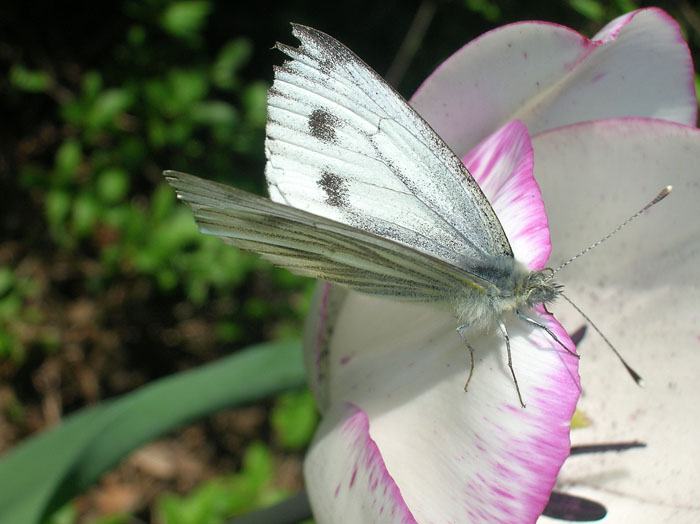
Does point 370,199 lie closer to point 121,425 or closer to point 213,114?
point 121,425

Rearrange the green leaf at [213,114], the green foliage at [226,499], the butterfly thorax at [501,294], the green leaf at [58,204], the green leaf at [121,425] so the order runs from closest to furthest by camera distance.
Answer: the butterfly thorax at [501,294]
the green leaf at [121,425]
the green foliage at [226,499]
the green leaf at [58,204]
the green leaf at [213,114]

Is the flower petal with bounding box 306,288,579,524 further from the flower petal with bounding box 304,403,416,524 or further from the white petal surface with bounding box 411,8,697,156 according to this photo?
the white petal surface with bounding box 411,8,697,156

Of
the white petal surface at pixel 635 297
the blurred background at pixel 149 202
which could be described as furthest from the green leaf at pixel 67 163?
the white petal surface at pixel 635 297

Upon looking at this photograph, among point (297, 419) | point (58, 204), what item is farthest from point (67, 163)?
point (297, 419)

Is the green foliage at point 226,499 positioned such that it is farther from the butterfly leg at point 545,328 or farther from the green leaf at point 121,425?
the butterfly leg at point 545,328

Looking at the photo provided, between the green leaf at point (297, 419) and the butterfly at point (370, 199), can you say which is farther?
the green leaf at point (297, 419)

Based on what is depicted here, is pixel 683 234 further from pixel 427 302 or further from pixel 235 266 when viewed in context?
pixel 235 266
